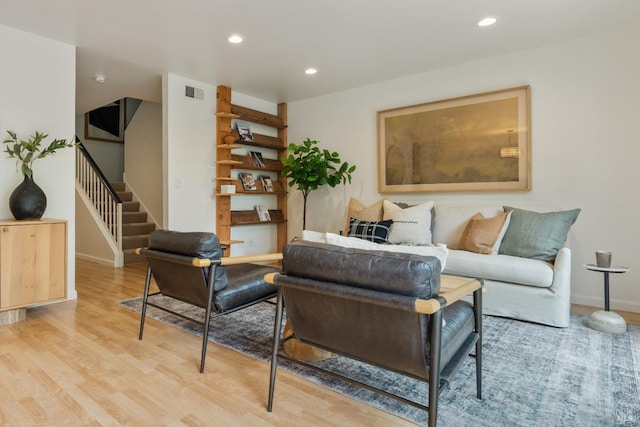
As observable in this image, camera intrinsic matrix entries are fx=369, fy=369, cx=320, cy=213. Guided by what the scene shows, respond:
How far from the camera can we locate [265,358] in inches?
87.1

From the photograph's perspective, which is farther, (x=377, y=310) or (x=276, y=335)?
(x=276, y=335)

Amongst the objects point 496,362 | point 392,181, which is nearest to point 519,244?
point 496,362

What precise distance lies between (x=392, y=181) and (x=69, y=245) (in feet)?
11.4

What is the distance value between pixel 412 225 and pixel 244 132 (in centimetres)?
268

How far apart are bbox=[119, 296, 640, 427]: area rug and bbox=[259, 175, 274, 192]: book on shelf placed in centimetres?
280

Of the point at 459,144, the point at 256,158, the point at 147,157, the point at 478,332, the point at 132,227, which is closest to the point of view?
the point at 478,332

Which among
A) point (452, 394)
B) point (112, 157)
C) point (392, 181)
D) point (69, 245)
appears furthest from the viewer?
point (112, 157)

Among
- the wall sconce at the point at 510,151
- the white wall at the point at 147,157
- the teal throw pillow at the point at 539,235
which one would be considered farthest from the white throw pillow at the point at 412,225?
the white wall at the point at 147,157

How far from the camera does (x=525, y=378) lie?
195 cm

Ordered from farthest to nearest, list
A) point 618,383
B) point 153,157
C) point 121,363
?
1. point 153,157
2. point 121,363
3. point 618,383

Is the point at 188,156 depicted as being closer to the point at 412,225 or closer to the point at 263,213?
the point at 263,213

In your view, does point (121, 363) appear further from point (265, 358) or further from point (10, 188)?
point (10, 188)

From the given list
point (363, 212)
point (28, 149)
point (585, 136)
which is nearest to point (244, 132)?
point (363, 212)

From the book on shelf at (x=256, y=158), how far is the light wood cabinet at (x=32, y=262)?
2611 millimetres
